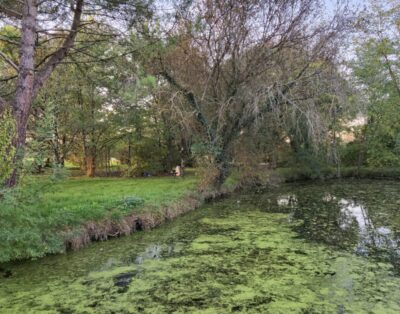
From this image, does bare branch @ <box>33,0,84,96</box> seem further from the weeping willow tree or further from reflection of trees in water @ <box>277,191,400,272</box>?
reflection of trees in water @ <box>277,191,400,272</box>

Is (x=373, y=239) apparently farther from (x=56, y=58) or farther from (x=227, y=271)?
(x=56, y=58)

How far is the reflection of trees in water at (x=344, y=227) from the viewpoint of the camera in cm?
627

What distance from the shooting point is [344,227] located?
26.4 ft

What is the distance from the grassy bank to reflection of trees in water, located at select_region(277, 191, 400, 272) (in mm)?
3411

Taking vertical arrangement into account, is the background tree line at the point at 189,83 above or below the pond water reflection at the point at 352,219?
above

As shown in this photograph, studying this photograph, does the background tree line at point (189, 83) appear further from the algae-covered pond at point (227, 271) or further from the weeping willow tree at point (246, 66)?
the algae-covered pond at point (227, 271)

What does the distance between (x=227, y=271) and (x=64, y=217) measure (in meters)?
3.21

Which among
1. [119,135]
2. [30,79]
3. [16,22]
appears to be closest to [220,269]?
[30,79]

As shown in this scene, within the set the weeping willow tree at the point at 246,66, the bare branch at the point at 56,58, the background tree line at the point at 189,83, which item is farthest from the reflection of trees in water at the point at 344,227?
the bare branch at the point at 56,58

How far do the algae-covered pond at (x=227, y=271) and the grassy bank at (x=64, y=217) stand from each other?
29 cm

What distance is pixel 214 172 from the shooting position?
12.3 meters

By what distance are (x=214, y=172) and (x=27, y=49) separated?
7.36 meters

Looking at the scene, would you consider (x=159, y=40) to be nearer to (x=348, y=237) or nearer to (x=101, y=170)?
(x=348, y=237)

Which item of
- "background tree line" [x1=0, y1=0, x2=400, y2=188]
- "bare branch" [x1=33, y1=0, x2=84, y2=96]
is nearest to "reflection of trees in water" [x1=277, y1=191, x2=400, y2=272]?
"background tree line" [x1=0, y1=0, x2=400, y2=188]
